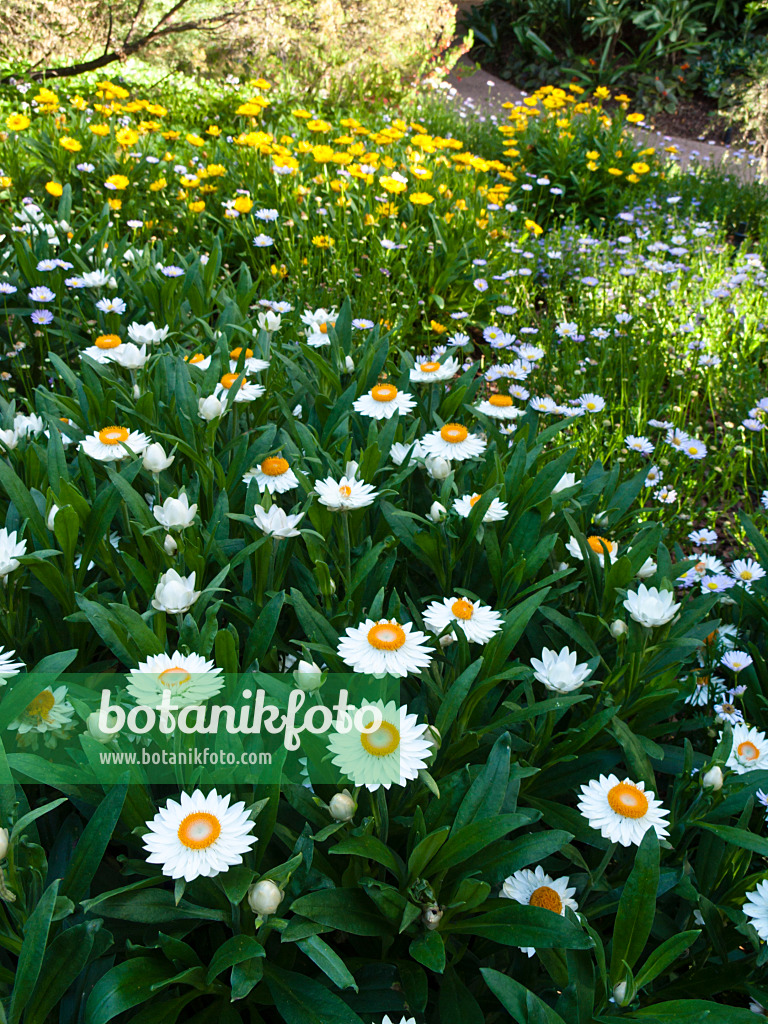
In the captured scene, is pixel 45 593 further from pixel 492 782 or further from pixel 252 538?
pixel 492 782

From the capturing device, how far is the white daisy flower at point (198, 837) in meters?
0.84

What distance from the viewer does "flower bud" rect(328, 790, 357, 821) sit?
0.94 metres

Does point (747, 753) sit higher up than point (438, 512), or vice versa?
point (438, 512)

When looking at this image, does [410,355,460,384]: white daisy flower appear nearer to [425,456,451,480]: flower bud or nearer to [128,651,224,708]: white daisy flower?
[425,456,451,480]: flower bud

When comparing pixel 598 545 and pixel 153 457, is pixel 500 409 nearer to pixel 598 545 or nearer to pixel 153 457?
pixel 598 545

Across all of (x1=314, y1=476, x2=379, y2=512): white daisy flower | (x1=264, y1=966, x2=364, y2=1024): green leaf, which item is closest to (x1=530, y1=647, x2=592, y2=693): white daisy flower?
(x1=314, y1=476, x2=379, y2=512): white daisy flower

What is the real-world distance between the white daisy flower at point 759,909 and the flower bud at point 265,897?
0.60 meters

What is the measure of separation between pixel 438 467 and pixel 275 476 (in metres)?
0.32

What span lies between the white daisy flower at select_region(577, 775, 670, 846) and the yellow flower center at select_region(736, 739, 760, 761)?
9.4 inches

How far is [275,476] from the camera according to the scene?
154 centimetres

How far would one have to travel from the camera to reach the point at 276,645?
131cm

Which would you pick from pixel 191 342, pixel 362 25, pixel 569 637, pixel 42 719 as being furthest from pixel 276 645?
pixel 362 25

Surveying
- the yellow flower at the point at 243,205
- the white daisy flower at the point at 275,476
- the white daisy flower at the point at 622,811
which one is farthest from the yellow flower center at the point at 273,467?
the yellow flower at the point at 243,205

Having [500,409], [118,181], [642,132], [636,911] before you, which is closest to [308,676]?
[636,911]
